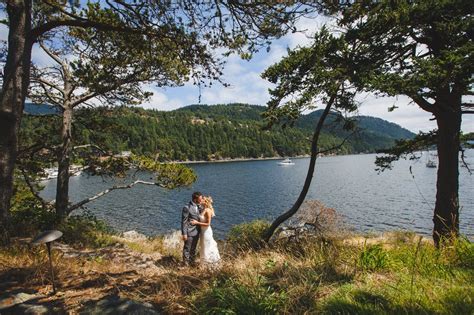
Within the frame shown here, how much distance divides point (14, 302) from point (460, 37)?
9931 mm

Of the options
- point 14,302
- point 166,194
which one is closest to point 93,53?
point 14,302

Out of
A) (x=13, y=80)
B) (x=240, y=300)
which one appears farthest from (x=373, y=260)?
(x=13, y=80)

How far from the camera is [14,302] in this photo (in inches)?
139

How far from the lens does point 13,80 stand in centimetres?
554

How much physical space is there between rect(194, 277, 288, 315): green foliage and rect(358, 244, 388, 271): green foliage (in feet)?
4.28

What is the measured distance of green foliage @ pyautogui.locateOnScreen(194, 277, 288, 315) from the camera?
3053 millimetres

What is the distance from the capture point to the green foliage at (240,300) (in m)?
3.05

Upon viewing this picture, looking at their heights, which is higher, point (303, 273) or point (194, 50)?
point (194, 50)

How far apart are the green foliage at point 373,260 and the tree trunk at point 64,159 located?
34.2 ft

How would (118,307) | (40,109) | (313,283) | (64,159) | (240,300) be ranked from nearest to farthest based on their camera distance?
1. (240,300)
2. (118,307)
3. (313,283)
4. (64,159)
5. (40,109)

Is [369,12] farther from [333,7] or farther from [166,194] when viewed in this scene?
[166,194]

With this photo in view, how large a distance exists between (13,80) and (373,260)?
6.10 m

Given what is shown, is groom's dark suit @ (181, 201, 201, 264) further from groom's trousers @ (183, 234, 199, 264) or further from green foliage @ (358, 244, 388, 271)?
green foliage @ (358, 244, 388, 271)

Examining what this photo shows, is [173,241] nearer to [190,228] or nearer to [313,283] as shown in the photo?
[190,228]
